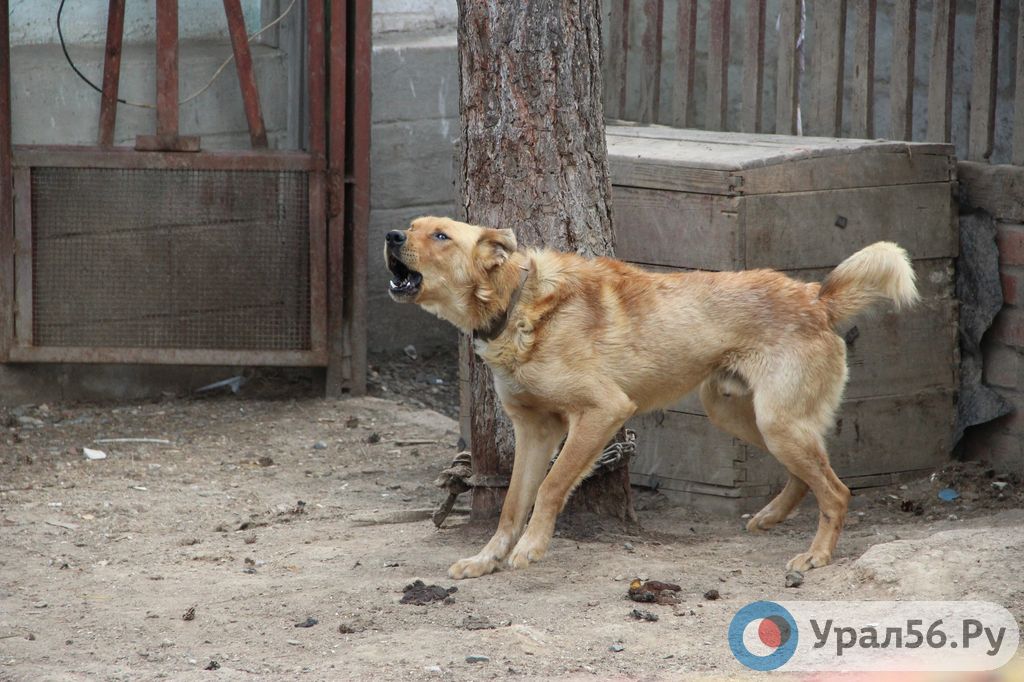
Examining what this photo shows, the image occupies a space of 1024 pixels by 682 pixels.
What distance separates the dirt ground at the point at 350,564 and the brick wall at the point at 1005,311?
0.17m

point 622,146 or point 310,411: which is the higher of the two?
point 622,146

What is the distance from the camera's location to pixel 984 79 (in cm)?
660

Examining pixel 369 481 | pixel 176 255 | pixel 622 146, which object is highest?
pixel 622 146

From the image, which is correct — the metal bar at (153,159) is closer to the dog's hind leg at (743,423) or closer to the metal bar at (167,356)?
the metal bar at (167,356)

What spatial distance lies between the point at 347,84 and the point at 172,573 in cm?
410

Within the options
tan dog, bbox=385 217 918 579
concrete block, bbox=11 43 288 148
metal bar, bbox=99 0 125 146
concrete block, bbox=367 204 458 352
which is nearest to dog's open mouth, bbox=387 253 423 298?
tan dog, bbox=385 217 918 579

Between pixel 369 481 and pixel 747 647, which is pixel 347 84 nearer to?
pixel 369 481

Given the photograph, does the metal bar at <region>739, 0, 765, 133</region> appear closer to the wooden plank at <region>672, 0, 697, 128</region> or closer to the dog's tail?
the wooden plank at <region>672, 0, 697, 128</region>

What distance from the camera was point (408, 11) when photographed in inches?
370

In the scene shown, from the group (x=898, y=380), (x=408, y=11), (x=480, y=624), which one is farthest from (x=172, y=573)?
(x=408, y=11)

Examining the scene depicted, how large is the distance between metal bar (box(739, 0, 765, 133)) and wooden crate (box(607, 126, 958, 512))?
2.60ft

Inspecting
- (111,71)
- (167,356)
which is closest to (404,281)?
(167,356)

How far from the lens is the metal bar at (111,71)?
8141 millimetres

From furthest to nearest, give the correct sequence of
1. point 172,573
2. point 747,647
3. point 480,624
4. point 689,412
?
point 689,412 → point 172,573 → point 480,624 → point 747,647
